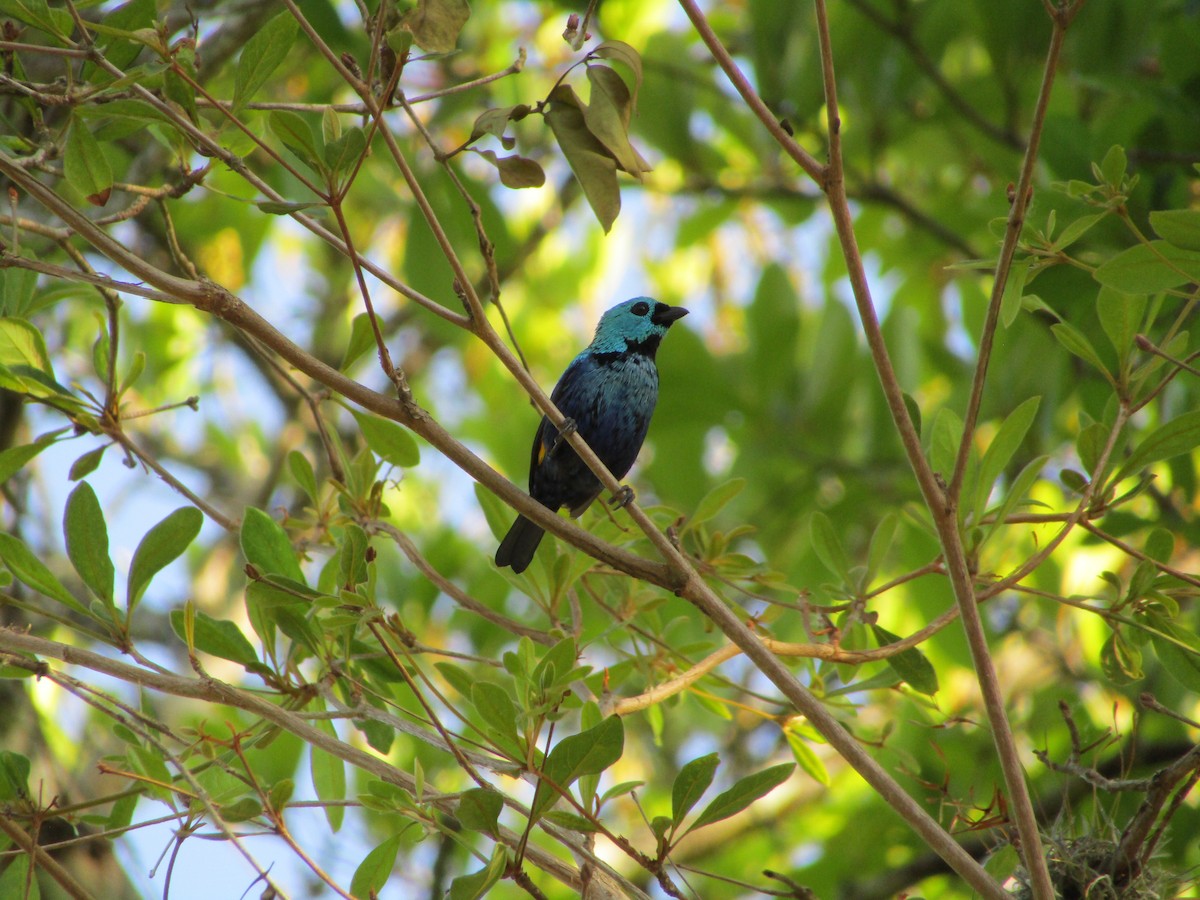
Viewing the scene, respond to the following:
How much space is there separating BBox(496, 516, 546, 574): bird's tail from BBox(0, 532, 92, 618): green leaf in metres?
1.06

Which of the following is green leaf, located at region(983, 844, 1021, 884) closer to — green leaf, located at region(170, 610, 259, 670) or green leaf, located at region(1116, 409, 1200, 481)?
green leaf, located at region(1116, 409, 1200, 481)

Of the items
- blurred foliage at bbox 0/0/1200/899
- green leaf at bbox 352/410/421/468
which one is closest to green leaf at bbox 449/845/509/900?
blurred foliage at bbox 0/0/1200/899

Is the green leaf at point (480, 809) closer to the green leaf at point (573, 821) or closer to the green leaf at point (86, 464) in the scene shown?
the green leaf at point (573, 821)

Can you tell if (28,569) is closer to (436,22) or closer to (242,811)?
(242,811)

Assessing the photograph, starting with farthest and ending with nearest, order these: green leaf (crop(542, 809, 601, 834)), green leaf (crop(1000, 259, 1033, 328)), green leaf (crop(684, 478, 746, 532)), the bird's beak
Result: the bird's beak → green leaf (crop(684, 478, 746, 532)) → green leaf (crop(542, 809, 601, 834)) → green leaf (crop(1000, 259, 1033, 328))

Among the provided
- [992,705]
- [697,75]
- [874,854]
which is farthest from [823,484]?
[992,705]

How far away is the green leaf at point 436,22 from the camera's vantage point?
2.12 metres

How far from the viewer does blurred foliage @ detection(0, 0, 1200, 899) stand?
225 centimetres

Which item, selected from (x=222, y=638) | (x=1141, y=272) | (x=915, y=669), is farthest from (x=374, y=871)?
(x=1141, y=272)

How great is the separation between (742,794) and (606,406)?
87.9 inches

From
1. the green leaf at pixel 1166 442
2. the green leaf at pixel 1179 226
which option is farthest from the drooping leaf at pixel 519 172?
the green leaf at pixel 1166 442

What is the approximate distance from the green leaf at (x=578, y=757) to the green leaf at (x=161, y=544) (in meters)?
0.98

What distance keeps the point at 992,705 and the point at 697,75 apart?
151 inches

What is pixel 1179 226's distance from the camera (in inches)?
78.5
